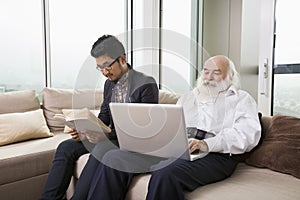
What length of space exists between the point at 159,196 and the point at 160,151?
25 centimetres

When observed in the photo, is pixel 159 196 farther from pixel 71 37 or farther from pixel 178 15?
pixel 178 15

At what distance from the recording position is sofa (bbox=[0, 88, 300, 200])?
1386 millimetres

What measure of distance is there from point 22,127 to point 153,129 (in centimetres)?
128

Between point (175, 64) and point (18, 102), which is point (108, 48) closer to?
point (175, 64)

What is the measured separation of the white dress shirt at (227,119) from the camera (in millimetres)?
1570

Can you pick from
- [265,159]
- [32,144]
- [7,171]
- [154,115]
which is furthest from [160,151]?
[32,144]

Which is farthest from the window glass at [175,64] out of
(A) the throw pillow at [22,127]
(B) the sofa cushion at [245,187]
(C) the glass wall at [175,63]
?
(A) the throw pillow at [22,127]

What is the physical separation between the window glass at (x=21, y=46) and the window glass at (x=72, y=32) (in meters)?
0.14

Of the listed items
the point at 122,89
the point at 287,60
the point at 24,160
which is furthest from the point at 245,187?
the point at 287,60

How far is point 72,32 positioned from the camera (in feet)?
10.4

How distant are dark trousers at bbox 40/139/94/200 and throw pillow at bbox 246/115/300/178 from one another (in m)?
0.97

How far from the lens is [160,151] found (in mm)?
1499

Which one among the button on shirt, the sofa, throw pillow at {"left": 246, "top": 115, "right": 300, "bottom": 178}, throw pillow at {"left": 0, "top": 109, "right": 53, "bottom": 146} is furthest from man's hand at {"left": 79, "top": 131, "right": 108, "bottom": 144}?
throw pillow at {"left": 246, "top": 115, "right": 300, "bottom": 178}

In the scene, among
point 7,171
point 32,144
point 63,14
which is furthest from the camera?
point 63,14
